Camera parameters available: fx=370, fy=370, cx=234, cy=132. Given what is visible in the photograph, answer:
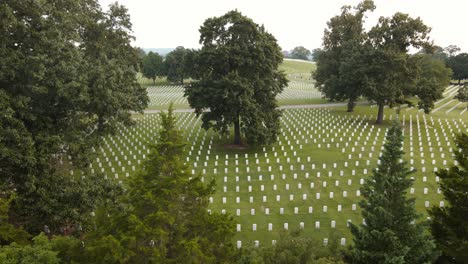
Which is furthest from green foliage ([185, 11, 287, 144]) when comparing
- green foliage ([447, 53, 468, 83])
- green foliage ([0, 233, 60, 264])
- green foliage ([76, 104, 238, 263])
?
green foliage ([447, 53, 468, 83])

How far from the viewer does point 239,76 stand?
25.3 meters

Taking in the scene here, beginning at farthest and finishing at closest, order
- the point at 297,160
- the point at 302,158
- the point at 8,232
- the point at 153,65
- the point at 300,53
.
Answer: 1. the point at 300,53
2. the point at 153,65
3. the point at 302,158
4. the point at 297,160
5. the point at 8,232

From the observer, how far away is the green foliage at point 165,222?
7.73 m

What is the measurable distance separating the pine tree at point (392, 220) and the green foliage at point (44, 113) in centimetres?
1025

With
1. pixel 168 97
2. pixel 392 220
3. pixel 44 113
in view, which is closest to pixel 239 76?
pixel 44 113

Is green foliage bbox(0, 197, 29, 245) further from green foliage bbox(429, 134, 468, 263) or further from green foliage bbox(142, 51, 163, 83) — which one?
green foliage bbox(142, 51, 163, 83)

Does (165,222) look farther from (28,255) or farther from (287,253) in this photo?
(287,253)

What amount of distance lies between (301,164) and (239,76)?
23.8ft

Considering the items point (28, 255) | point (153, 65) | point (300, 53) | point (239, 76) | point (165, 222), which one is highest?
point (300, 53)

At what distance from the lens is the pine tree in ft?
31.4

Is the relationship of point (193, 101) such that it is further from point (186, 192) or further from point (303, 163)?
point (186, 192)

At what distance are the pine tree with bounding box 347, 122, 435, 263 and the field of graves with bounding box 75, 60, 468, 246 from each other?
1168 millimetres

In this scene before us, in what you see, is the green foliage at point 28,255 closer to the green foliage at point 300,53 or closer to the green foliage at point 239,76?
the green foliage at point 239,76

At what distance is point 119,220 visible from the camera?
27.6 feet
